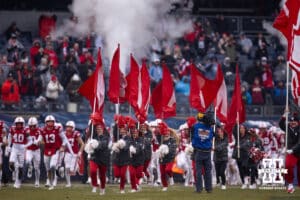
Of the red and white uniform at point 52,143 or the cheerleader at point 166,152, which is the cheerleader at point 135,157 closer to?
the cheerleader at point 166,152

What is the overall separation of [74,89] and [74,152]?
462cm

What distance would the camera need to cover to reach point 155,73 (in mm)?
40469

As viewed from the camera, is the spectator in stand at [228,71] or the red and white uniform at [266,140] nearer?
the red and white uniform at [266,140]

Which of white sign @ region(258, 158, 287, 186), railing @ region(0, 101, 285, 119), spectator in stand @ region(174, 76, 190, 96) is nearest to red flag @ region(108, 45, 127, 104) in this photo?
white sign @ region(258, 158, 287, 186)

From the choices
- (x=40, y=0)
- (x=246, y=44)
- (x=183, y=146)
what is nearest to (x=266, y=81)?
(x=246, y=44)

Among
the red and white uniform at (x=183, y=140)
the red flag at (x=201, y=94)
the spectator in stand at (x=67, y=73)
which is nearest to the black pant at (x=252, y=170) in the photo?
the red flag at (x=201, y=94)

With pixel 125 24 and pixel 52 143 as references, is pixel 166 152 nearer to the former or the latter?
pixel 52 143

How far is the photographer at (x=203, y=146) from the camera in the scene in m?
29.6

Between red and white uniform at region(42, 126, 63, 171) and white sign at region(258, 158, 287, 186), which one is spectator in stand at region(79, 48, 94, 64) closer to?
red and white uniform at region(42, 126, 63, 171)

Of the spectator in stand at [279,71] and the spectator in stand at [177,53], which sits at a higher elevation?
the spectator in stand at [177,53]

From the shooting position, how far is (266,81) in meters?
42.0

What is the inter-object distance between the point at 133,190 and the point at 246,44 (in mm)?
15066

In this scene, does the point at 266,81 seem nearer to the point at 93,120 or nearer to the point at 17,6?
the point at 17,6

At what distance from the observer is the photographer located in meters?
29.6
